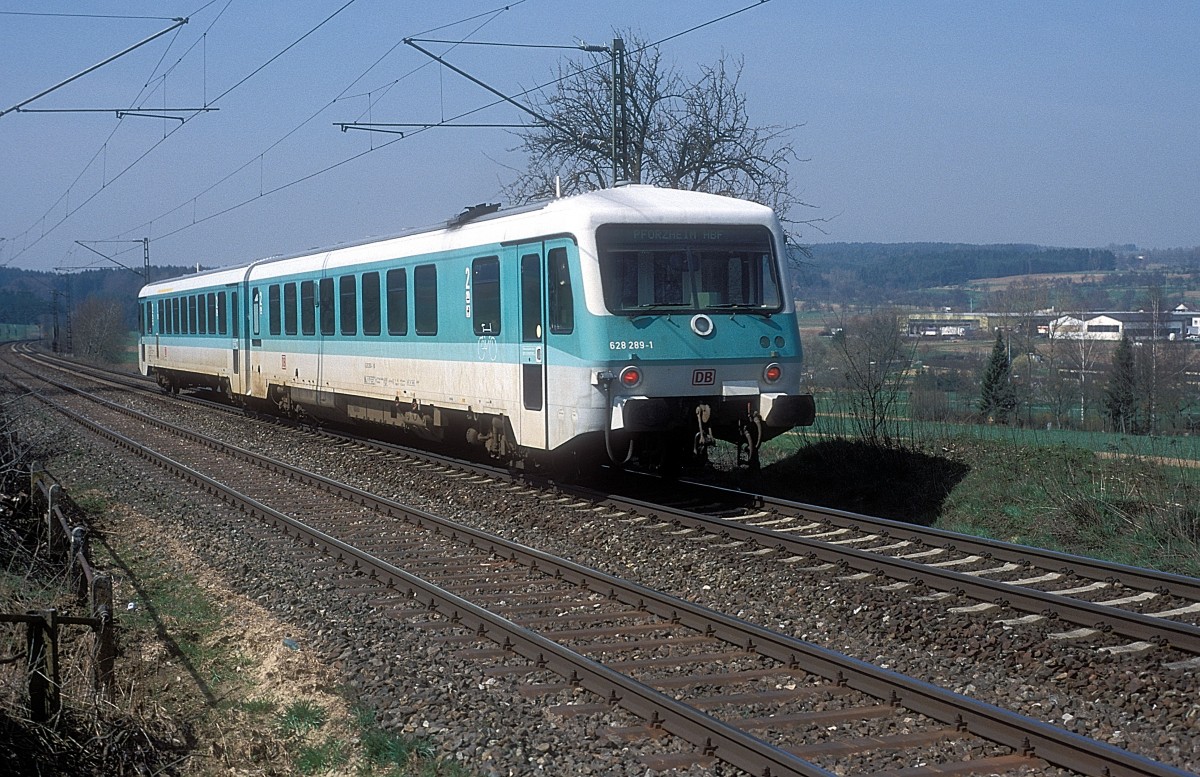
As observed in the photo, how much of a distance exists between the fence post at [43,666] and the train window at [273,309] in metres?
17.0

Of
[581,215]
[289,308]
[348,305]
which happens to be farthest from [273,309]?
Result: [581,215]

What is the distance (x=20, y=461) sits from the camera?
12.6 metres

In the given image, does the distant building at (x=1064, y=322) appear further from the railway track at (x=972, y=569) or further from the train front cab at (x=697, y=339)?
the railway track at (x=972, y=569)

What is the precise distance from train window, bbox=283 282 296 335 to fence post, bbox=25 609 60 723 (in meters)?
16.0

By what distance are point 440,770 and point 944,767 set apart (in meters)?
2.39

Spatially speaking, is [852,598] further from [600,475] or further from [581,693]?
[600,475]

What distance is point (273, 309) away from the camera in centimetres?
2280

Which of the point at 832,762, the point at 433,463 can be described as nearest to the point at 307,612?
the point at 832,762

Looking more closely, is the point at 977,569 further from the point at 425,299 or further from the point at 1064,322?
the point at 1064,322

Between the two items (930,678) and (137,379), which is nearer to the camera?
(930,678)

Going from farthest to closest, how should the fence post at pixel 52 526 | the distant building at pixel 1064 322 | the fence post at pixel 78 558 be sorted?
1. the distant building at pixel 1064 322
2. the fence post at pixel 52 526
3. the fence post at pixel 78 558

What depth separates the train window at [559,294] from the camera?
1240 centimetres

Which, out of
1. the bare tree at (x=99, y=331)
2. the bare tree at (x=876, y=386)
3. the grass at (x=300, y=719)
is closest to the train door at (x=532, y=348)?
the bare tree at (x=876, y=386)

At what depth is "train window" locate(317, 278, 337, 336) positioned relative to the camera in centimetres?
1945
